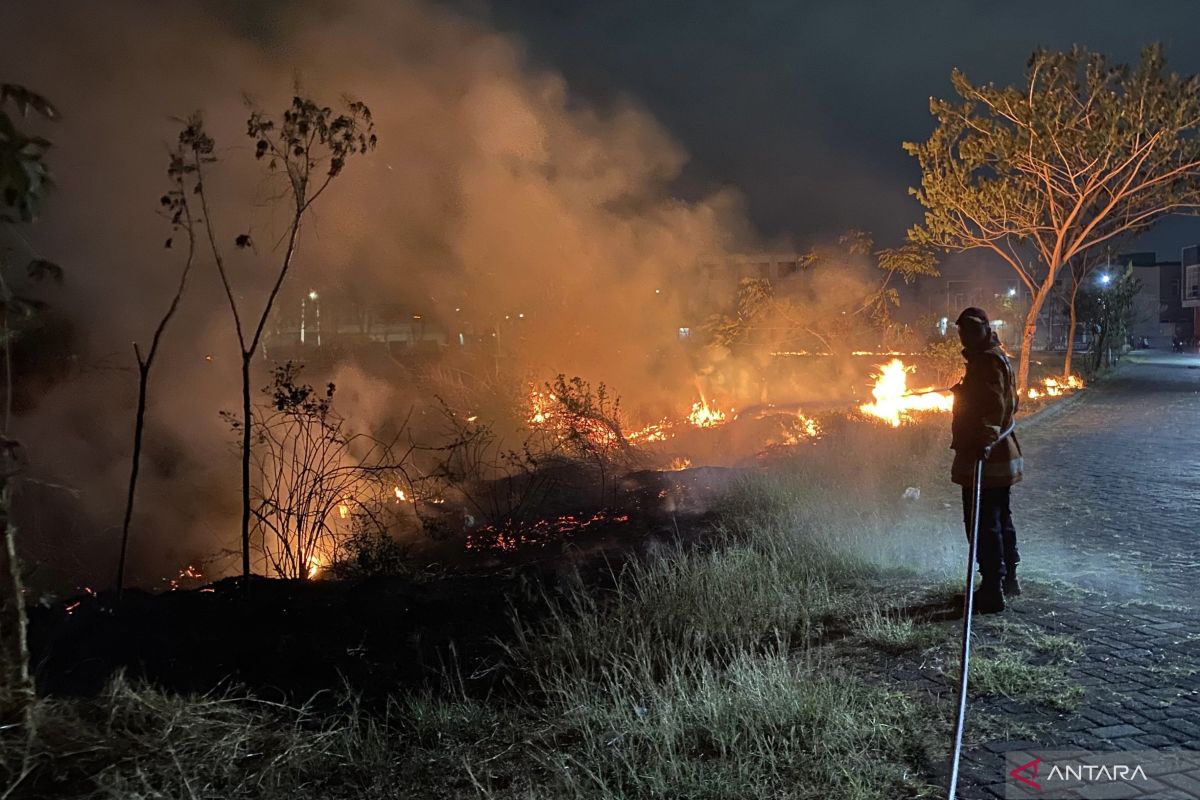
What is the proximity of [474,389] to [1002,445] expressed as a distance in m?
11.4

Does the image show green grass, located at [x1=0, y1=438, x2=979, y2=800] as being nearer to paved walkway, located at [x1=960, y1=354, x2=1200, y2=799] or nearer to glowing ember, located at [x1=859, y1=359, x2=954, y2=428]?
paved walkway, located at [x1=960, y1=354, x2=1200, y2=799]

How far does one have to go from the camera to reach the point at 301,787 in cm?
288

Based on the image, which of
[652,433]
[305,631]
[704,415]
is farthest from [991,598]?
[704,415]

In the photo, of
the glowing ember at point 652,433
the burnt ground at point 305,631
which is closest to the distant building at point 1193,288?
the glowing ember at point 652,433

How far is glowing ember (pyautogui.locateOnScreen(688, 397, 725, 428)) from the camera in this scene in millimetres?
14789

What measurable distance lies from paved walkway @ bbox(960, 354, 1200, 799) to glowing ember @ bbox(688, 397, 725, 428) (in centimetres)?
517

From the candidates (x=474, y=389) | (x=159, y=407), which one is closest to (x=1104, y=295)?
(x=474, y=389)

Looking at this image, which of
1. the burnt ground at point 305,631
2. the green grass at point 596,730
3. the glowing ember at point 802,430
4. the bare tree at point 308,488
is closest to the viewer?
the green grass at point 596,730

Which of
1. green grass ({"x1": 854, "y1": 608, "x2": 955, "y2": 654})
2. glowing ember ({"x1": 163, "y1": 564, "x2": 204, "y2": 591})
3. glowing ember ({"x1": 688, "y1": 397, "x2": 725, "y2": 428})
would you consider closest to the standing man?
green grass ({"x1": 854, "y1": 608, "x2": 955, "y2": 654})

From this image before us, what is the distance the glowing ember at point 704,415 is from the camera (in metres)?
14.8

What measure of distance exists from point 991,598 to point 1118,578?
1.31 meters

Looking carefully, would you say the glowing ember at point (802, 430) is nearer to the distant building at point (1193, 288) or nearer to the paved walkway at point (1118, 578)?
the paved walkway at point (1118, 578)

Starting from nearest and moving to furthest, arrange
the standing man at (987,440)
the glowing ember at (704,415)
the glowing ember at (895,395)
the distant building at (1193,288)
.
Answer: the standing man at (987,440)
the glowing ember at (895,395)
the glowing ember at (704,415)
the distant building at (1193,288)

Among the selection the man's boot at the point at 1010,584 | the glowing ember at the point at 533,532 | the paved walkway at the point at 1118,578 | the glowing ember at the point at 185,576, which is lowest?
the glowing ember at the point at 185,576
